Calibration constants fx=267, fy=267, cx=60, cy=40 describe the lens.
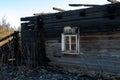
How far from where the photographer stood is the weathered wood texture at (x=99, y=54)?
36.7 ft

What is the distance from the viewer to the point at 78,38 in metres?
13.0

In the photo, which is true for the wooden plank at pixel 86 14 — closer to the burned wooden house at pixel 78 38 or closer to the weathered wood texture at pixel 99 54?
the burned wooden house at pixel 78 38

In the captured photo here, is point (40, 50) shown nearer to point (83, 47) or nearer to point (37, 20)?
point (37, 20)

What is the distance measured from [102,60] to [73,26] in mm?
2466

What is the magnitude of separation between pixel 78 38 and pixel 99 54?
61.2 inches

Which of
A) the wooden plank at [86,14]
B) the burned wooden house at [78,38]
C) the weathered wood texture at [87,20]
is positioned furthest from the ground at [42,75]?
the wooden plank at [86,14]

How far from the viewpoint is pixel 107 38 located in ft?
37.6

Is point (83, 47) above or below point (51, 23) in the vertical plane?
below

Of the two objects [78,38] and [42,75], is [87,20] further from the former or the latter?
[42,75]

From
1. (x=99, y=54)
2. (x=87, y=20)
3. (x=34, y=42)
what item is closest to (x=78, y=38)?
(x=87, y=20)

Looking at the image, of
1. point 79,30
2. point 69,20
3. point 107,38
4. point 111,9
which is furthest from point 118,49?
point 69,20

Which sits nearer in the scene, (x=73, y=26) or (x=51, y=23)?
(x=73, y=26)

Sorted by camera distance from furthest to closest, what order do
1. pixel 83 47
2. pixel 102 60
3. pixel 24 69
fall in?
pixel 24 69 < pixel 83 47 < pixel 102 60

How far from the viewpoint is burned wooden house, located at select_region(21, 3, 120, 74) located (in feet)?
37.0
